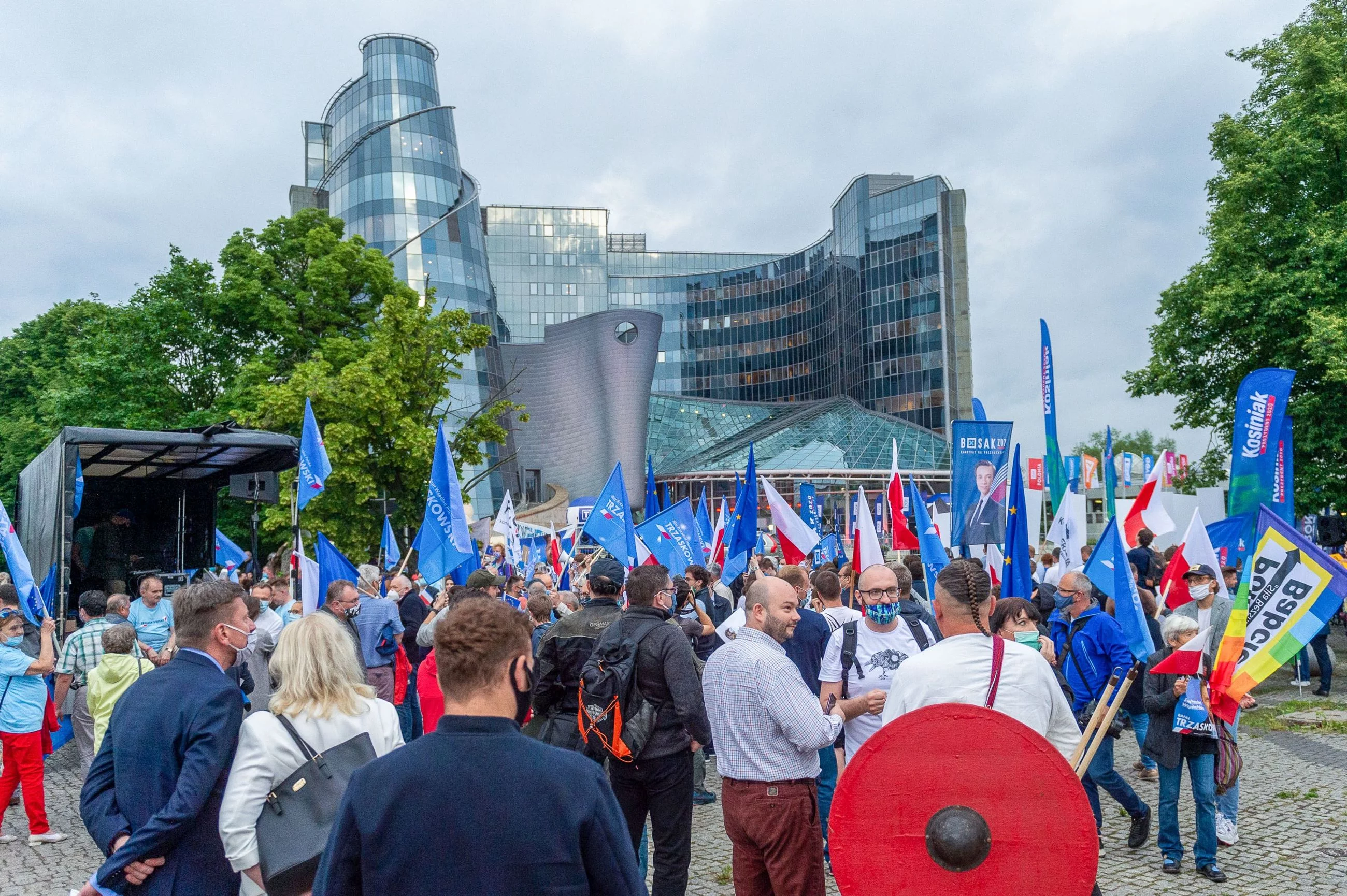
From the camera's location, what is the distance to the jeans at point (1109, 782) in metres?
6.23

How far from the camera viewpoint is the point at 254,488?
1462cm

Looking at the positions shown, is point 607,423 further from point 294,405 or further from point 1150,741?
point 1150,741

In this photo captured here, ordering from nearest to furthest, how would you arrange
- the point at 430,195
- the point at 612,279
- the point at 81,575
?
the point at 81,575 → the point at 430,195 → the point at 612,279

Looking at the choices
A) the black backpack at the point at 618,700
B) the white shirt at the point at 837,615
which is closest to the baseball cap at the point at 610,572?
the black backpack at the point at 618,700

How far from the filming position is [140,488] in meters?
17.1

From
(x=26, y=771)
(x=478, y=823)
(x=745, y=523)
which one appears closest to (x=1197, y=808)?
(x=478, y=823)

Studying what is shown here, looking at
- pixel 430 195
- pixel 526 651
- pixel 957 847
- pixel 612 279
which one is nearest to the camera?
pixel 526 651

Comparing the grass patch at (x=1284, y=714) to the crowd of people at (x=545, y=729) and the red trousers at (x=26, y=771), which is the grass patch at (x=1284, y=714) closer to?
the crowd of people at (x=545, y=729)

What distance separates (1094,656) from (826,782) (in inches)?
73.9

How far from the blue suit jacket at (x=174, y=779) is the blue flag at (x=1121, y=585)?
546 centimetres

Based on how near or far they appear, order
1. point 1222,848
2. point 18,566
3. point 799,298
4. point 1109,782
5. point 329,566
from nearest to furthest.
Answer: point 1109,782
point 1222,848
point 18,566
point 329,566
point 799,298

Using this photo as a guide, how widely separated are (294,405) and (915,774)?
2063cm

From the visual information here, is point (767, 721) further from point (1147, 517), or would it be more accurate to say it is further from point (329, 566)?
point (1147, 517)

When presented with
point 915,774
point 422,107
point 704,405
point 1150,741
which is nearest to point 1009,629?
point 1150,741
